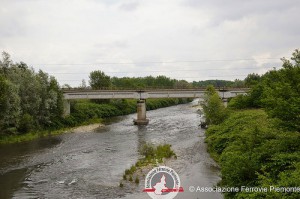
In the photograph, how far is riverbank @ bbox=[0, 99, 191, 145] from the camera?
48875 mm

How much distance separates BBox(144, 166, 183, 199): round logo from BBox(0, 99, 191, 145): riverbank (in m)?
28.7

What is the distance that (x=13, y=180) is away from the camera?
2717 cm

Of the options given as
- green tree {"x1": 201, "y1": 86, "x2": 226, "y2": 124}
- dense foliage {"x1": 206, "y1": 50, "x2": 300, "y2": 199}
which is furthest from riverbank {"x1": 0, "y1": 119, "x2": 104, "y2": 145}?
dense foliage {"x1": 206, "y1": 50, "x2": 300, "y2": 199}

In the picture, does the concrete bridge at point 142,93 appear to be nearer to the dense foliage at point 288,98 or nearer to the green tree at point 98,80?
the green tree at point 98,80

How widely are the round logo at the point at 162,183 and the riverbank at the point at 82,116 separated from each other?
28747 millimetres

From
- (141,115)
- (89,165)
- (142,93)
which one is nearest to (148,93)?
(142,93)

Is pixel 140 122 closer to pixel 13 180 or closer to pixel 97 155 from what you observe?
pixel 97 155

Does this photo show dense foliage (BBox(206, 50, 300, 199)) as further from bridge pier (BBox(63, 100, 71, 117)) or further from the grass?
bridge pier (BBox(63, 100, 71, 117))

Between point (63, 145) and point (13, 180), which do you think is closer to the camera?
point (13, 180)

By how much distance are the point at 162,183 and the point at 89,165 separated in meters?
11.2

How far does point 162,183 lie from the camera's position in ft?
76.6

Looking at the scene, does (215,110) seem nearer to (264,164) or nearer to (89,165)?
(89,165)

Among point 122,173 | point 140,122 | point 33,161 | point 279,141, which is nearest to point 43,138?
point 33,161

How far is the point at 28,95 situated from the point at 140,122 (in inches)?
924
